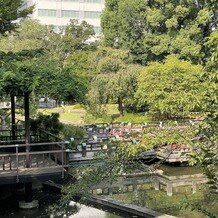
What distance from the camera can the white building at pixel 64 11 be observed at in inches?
2712

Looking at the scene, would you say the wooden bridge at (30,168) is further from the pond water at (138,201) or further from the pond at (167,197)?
the pond at (167,197)

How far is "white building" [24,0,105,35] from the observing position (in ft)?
226

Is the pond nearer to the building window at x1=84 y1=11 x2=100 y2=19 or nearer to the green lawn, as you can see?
the green lawn

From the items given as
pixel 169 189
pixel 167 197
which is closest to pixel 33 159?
pixel 167 197

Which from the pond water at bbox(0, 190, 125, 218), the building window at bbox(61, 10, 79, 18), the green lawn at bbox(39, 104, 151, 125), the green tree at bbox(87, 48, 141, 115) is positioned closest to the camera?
the pond water at bbox(0, 190, 125, 218)

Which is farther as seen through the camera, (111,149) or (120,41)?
(120,41)

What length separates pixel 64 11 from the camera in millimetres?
70438

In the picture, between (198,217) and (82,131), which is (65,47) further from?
(198,217)

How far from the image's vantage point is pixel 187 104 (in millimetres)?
4766

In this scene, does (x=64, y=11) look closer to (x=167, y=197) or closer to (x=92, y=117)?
(x=92, y=117)

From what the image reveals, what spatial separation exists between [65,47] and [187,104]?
1539 inches

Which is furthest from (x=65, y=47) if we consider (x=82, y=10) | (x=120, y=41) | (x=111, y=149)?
(x=111, y=149)

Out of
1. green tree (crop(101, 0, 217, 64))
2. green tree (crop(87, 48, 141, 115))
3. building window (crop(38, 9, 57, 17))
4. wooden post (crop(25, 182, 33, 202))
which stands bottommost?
wooden post (crop(25, 182, 33, 202))

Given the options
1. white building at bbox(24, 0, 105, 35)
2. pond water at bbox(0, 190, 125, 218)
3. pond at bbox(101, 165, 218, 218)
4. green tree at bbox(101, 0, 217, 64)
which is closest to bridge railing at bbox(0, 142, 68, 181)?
pond water at bbox(0, 190, 125, 218)
